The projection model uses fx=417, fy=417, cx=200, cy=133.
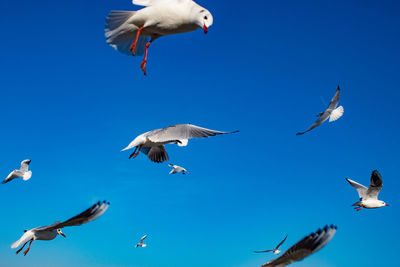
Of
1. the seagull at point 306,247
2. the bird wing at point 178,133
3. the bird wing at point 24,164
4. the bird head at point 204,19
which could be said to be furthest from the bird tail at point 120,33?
the bird wing at point 24,164

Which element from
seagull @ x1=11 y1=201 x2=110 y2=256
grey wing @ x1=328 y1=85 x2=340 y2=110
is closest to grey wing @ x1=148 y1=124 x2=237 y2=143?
seagull @ x1=11 y1=201 x2=110 y2=256

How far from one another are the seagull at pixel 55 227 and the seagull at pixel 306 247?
155 cm

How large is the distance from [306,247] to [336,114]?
6612 millimetres

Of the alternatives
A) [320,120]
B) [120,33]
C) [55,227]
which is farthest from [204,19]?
[320,120]

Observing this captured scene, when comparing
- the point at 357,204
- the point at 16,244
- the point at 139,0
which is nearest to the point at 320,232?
the point at 139,0

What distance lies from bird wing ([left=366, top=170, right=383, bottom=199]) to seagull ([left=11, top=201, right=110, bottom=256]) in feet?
20.5

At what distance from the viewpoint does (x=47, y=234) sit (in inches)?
227

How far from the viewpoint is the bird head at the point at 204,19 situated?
12.9ft

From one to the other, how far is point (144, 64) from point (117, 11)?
88cm

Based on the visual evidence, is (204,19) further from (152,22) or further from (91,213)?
(91,213)

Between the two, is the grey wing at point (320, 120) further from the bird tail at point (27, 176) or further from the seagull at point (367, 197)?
the bird tail at point (27, 176)

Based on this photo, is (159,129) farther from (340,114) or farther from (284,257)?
(340,114)

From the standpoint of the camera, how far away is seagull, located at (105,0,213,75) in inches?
155

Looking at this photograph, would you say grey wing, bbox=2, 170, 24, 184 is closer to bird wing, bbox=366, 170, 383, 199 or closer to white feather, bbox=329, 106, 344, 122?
white feather, bbox=329, 106, 344, 122
